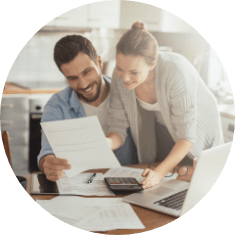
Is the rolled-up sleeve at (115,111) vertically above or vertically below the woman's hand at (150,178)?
above

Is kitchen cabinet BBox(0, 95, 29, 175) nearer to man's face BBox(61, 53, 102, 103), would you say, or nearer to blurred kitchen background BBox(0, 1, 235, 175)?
blurred kitchen background BBox(0, 1, 235, 175)

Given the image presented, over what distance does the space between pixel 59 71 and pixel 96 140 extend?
0.31 meters

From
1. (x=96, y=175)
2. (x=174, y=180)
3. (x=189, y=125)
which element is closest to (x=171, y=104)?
(x=189, y=125)

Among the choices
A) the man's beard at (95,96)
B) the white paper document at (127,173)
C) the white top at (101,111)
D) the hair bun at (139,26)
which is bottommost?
the white paper document at (127,173)

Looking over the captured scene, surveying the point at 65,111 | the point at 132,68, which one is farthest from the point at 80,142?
the point at 132,68

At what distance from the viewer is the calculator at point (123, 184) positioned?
4.57 feet

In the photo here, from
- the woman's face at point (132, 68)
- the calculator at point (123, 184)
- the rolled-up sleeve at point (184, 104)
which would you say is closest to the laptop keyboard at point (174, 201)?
the calculator at point (123, 184)

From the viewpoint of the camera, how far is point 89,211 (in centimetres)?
139

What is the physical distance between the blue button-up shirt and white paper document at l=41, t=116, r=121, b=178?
0.06 ft

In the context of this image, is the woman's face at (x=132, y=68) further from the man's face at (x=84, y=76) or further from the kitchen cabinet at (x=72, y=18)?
the kitchen cabinet at (x=72, y=18)

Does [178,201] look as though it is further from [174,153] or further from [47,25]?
[47,25]

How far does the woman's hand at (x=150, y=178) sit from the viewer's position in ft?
4.63

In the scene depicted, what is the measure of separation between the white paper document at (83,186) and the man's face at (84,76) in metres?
0.32

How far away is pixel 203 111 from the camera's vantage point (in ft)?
4.62
